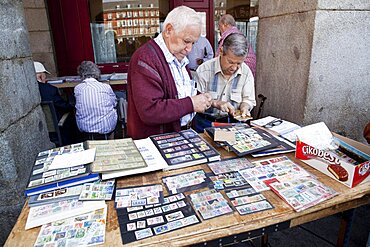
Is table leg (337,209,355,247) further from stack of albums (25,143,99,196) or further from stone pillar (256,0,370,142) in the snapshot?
stack of albums (25,143,99,196)

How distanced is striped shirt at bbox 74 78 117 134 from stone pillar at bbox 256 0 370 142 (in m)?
1.97

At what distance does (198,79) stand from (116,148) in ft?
4.17

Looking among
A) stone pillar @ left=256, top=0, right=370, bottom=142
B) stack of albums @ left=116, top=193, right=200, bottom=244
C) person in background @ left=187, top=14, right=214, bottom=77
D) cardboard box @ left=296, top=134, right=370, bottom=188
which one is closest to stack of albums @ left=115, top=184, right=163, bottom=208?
stack of albums @ left=116, top=193, right=200, bottom=244

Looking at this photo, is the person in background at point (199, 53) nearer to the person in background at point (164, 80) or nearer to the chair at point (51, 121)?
the chair at point (51, 121)

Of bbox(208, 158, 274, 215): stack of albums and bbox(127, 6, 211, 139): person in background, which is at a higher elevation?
bbox(127, 6, 211, 139): person in background

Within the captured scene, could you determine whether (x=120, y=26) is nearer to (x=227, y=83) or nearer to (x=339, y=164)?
(x=227, y=83)

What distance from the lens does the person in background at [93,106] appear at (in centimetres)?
329

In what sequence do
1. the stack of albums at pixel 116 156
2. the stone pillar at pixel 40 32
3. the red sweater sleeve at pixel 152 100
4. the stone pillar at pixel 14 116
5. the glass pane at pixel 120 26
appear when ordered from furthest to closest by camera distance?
the glass pane at pixel 120 26 → the stone pillar at pixel 40 32 → the stone pillar at pixel 14 116 → the red sweater sleeve at pixel 152 100 → the stack of albums at pixel 116 156

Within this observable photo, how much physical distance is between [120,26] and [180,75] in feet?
15.0

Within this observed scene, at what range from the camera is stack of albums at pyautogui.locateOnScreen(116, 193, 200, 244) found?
0.93 metres

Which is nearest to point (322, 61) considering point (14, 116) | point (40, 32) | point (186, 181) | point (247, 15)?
point (186, 181)

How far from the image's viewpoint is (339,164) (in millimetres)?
1215

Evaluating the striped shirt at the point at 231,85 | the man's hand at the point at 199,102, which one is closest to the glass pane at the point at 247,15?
the striped shirt at the point at 231,85

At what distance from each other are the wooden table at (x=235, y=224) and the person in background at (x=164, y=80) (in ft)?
1.69
